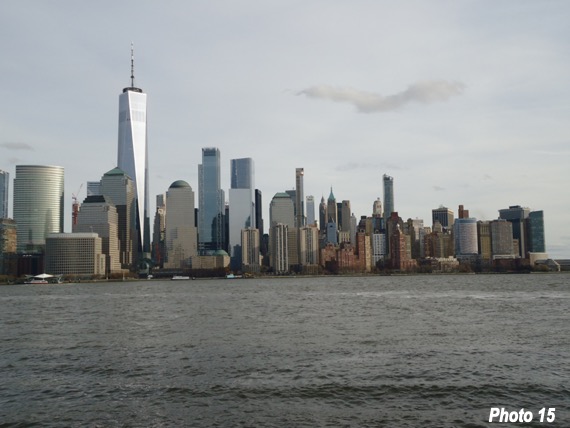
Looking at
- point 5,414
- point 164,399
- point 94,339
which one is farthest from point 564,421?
point 94,339

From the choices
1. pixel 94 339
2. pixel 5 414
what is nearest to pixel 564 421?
pixel 5 414

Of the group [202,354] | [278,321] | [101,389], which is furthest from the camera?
[278,321]

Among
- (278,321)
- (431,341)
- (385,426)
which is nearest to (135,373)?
(385,426)

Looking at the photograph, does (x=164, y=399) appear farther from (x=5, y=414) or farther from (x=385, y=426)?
(x=385, y=426)

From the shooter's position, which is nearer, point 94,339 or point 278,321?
point 94,339

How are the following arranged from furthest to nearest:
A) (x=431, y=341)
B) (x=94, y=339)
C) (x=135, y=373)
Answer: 1. (x=94, y=339)
2. (x=431, y=341)
3. (x=135, y=373)

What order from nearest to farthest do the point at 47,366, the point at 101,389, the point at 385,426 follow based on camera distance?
the point at 385,426
the point at 101,389
the point at 47,366

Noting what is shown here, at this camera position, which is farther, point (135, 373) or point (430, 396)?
point (135, 373)

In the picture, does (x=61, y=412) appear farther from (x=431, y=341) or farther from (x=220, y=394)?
(x=431, y=341)

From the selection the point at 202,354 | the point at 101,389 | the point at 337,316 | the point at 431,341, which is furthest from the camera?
the point at 337,316

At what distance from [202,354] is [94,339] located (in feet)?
66.4

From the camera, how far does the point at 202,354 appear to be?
56062mm

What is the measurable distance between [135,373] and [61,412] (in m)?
11.2

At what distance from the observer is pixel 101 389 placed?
4231 centimetres
